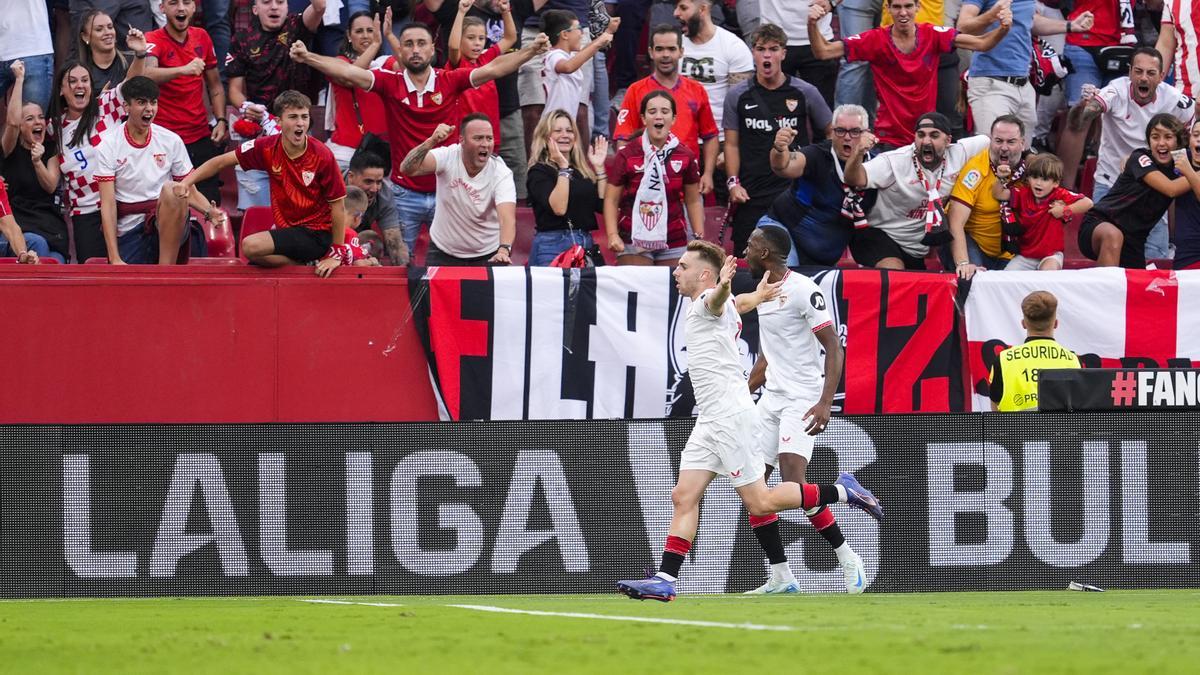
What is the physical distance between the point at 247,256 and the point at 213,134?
2.95m

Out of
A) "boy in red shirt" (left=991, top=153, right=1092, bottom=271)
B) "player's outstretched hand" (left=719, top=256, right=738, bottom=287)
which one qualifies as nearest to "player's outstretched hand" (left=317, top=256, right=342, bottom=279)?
"player's outstretched hand" (left=719, top=256, right=738, bottom=287)

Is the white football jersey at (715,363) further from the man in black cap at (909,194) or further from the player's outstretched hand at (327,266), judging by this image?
the man in black cap at (909,194)

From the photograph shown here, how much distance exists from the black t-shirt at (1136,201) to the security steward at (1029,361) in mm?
2721

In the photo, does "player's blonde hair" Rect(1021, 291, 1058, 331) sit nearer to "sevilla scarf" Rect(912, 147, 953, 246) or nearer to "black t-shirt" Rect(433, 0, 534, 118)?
"sevilla scarf" Rect(912, 147, 953, 246)

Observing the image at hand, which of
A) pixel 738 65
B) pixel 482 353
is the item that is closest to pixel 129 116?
pixel 482 353

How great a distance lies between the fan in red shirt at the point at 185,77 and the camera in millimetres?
13367

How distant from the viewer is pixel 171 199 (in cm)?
1171

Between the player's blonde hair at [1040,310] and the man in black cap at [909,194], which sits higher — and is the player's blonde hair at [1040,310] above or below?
below

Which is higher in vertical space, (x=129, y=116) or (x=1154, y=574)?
(x=129, y=116)

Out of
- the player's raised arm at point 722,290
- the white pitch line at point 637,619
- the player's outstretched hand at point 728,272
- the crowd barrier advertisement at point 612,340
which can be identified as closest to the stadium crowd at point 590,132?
the crowd barrier advertisement at point 612,340

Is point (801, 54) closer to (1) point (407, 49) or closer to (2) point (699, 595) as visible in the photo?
(1) point (407, 49)

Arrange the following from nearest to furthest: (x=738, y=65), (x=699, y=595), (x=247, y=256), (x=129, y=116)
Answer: (x=699, y=595)
(x=247, y=256)
(x=129, y=116)
(x=738, y=65)

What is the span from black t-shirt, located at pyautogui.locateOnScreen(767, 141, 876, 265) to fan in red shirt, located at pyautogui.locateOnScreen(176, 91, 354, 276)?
3.45 m

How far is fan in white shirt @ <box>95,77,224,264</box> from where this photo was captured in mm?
12086
